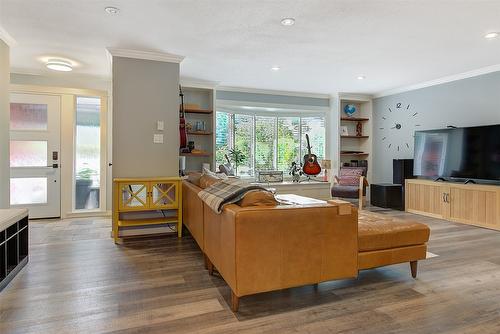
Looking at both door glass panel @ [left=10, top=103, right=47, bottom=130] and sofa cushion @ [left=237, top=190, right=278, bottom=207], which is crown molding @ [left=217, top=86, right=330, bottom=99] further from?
sofa cushion @ [left=237, top=190, right=278, bottom=207]

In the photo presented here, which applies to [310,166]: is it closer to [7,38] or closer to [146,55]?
[146,55]

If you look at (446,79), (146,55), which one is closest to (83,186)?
(146,55)

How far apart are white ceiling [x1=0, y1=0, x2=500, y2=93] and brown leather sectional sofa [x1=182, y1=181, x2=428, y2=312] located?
1811mm

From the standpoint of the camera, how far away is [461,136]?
188 inches

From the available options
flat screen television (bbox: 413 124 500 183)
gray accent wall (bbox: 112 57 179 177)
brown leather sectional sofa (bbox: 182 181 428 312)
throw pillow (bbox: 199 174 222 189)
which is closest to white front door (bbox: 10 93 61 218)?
gray accent wall (bbox: 112 57 179 177)

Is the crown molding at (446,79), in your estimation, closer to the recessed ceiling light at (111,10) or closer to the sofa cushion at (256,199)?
the sofa cushion at (256,199)

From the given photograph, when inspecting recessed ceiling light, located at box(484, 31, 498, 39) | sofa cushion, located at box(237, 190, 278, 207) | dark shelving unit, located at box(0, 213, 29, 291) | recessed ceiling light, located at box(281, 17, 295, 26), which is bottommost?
dark shelving unit, located at box(0, 213, 29, 291)

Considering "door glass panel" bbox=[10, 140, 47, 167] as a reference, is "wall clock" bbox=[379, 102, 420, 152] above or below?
above

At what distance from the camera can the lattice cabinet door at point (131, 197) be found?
3.61 meters

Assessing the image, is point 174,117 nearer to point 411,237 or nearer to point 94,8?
point 94,8

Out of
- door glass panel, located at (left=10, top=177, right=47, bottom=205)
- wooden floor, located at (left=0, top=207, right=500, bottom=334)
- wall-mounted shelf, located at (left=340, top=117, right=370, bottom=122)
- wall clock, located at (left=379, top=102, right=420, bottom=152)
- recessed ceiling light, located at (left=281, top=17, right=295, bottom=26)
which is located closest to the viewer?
wooden floor, located at (left=0, top=207, right=500, bottom=334)

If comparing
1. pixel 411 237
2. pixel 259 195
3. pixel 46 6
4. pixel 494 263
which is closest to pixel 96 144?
pixel 46 6

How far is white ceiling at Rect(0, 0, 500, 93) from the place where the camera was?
2672mm

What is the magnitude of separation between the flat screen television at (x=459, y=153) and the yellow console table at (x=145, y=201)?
4.25m
